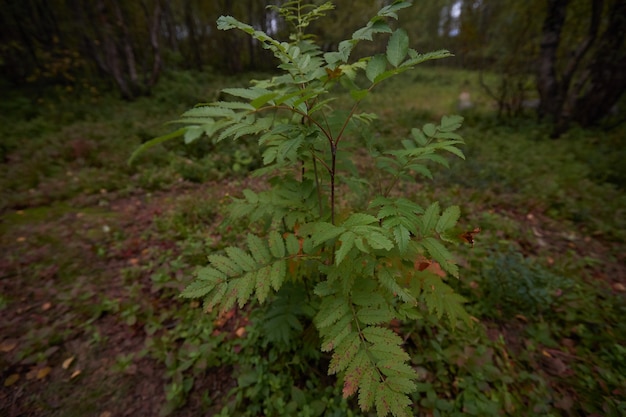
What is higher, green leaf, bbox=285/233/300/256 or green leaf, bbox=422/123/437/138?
green leaf, bbox=422/123/437/138

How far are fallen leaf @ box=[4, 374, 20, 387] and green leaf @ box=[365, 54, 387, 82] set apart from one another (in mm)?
3606

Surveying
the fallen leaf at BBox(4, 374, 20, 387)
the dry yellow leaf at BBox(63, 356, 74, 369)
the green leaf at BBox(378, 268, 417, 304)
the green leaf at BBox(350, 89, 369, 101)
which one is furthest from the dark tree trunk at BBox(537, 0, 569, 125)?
the fallen leaf at BBox(4, 374, 20, 387)

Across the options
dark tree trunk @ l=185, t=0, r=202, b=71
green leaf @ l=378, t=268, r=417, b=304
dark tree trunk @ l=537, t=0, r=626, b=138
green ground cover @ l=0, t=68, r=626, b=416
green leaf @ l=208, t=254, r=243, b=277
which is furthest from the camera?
dark tree trunk @ l=185, t=0, r=202, b=71

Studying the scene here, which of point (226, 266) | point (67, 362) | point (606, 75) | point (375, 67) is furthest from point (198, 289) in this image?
point (606, 75)

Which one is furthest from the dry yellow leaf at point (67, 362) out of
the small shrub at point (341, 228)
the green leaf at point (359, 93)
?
the green leaf at point (359, 93)

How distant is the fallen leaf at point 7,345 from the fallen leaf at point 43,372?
1.53 ft

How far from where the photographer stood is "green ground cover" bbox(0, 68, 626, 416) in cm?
221

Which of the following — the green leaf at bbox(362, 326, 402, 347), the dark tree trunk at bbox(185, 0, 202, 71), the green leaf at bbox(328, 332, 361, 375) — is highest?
the dark tree trunk at bbox(185, 0, 202, 71)

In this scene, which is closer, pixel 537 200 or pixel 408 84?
pixel 537 200

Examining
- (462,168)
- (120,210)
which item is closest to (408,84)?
(462,168)

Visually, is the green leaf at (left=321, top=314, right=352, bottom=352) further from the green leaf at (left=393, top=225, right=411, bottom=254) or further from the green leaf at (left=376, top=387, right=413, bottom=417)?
the green leaf at (left=393, top=225, right=411, bottom=254)

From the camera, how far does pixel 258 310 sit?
9.10 ft

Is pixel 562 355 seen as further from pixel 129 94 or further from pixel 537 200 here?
pixel 129 94

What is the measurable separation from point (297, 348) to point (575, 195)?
18.6 ft
